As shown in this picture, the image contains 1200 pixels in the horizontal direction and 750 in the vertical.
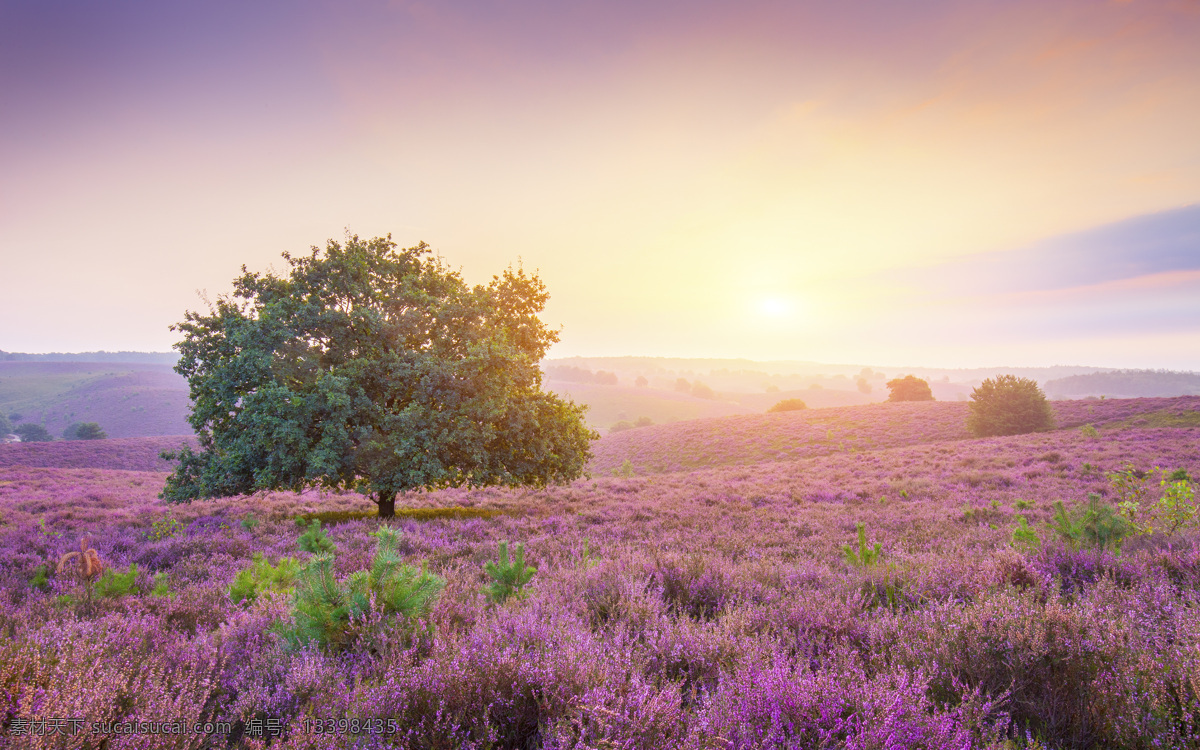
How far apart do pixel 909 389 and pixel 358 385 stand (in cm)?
7330

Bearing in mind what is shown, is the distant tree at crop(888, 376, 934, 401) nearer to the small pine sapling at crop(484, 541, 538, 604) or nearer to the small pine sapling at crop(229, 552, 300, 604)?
the small pine sapling at crop(484, 541, 538, 604)

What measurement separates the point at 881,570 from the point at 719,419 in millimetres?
47956

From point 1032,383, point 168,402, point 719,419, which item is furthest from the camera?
point 168,402

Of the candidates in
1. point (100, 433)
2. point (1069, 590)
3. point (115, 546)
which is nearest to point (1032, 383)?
point (1069, 590)

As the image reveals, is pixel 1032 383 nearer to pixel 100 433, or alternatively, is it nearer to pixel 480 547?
pixel 480 547

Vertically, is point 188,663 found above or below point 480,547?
above

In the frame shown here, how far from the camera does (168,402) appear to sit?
87.7 metres

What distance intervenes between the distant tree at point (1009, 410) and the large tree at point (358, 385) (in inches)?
1503

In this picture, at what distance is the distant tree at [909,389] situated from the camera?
6419 cm

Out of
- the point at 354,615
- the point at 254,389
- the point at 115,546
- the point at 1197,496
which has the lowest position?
the point at 115,546

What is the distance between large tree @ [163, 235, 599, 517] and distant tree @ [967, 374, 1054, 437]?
38.2 metres

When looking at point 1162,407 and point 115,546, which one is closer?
point 115,546

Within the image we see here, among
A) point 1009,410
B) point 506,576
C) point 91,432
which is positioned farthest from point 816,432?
point 91,432

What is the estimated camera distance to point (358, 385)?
1174cm
